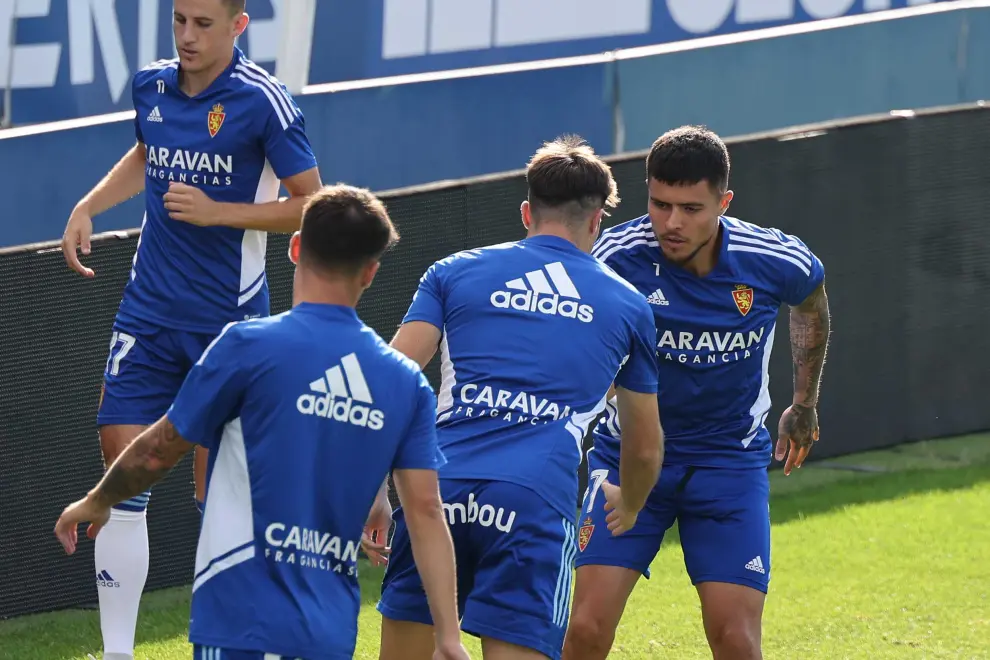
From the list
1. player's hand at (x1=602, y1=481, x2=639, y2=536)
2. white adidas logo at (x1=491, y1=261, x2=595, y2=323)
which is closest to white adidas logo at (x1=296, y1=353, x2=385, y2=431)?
white adidas logo at (x1=491, y1=261, x2=595, y2=323)

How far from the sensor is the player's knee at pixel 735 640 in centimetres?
517

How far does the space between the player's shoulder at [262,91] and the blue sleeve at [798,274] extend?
1.76 metres

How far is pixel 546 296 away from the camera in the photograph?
4539 millimetres

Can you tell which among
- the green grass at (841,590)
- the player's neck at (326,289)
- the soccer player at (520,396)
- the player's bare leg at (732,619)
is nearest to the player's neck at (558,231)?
the soccer player at (520,396)

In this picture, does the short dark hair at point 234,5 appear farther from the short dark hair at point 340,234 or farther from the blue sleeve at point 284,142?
the short dark hair at point 340,234

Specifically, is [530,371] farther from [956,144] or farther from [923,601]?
[956,144]

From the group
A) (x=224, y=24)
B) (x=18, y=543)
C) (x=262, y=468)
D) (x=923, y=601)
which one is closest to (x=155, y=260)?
(x=224, y=24)

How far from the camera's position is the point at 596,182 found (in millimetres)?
4652

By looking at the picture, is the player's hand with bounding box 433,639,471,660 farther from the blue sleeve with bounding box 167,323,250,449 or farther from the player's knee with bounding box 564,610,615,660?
the player's knee with bounding box 564,610,615,660

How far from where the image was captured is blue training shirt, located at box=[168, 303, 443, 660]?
368cm

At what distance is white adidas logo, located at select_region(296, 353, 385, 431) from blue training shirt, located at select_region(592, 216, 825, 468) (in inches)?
76.0

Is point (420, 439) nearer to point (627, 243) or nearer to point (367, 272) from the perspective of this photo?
point (367, 272)

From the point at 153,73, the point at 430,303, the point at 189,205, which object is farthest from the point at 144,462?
the point at 153,73

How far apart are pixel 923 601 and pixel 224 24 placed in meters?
4.02
